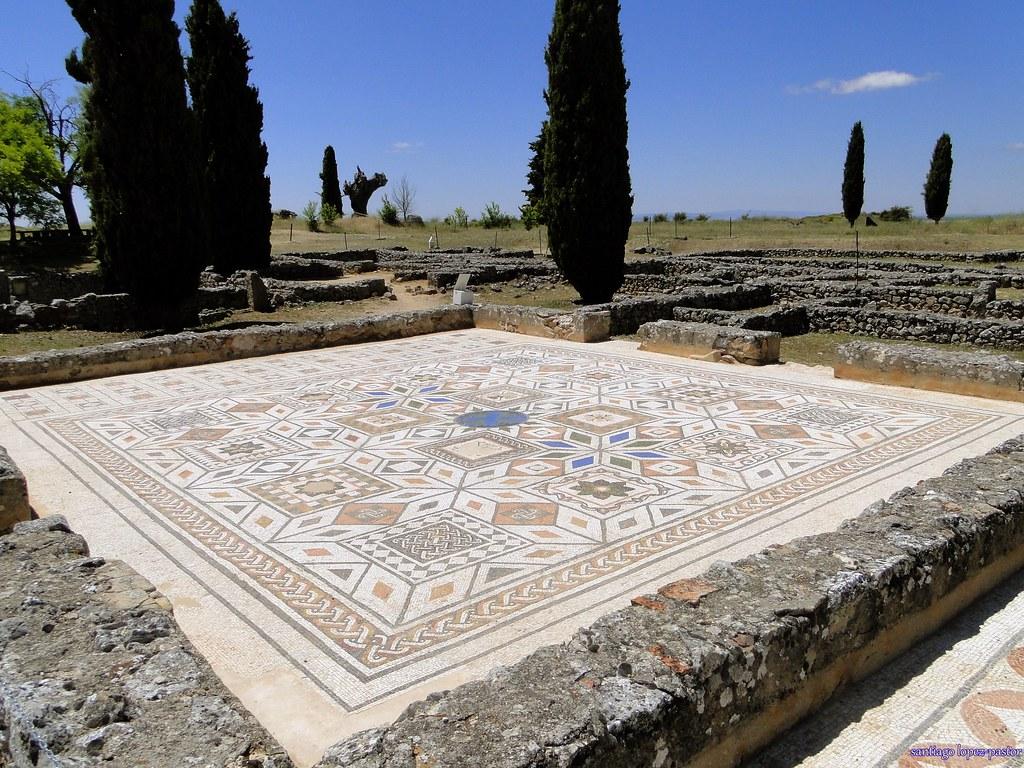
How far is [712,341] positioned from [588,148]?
6772mm

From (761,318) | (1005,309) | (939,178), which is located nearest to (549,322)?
(761,318)

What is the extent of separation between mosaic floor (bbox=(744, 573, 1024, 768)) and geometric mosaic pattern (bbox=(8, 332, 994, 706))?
1.24 m

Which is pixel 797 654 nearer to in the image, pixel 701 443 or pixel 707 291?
pixel 701 443

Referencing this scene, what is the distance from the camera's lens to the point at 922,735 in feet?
7.99

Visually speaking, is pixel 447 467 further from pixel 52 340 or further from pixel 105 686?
pixel 52 340

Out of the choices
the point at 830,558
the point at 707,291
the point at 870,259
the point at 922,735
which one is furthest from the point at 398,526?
the point at 870,259

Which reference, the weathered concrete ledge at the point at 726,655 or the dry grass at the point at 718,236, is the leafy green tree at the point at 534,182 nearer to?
the dry grass at the point at 718,236

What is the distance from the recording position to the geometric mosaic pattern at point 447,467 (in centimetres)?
358

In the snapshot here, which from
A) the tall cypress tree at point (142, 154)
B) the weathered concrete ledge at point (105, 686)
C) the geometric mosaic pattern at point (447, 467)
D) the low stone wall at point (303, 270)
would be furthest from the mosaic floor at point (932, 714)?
the low stone wall at point (303, 270)

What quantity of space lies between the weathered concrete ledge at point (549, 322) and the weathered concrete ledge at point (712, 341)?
861 mm

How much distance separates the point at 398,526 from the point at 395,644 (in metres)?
1.19

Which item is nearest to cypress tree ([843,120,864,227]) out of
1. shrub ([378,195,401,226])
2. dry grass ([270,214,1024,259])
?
dry grass ([270,214,1024,259])

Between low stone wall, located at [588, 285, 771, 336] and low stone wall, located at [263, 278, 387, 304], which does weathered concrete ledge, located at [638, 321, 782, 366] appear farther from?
low stone wall, located at [263, 278, 387, 304]

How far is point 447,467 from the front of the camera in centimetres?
525
